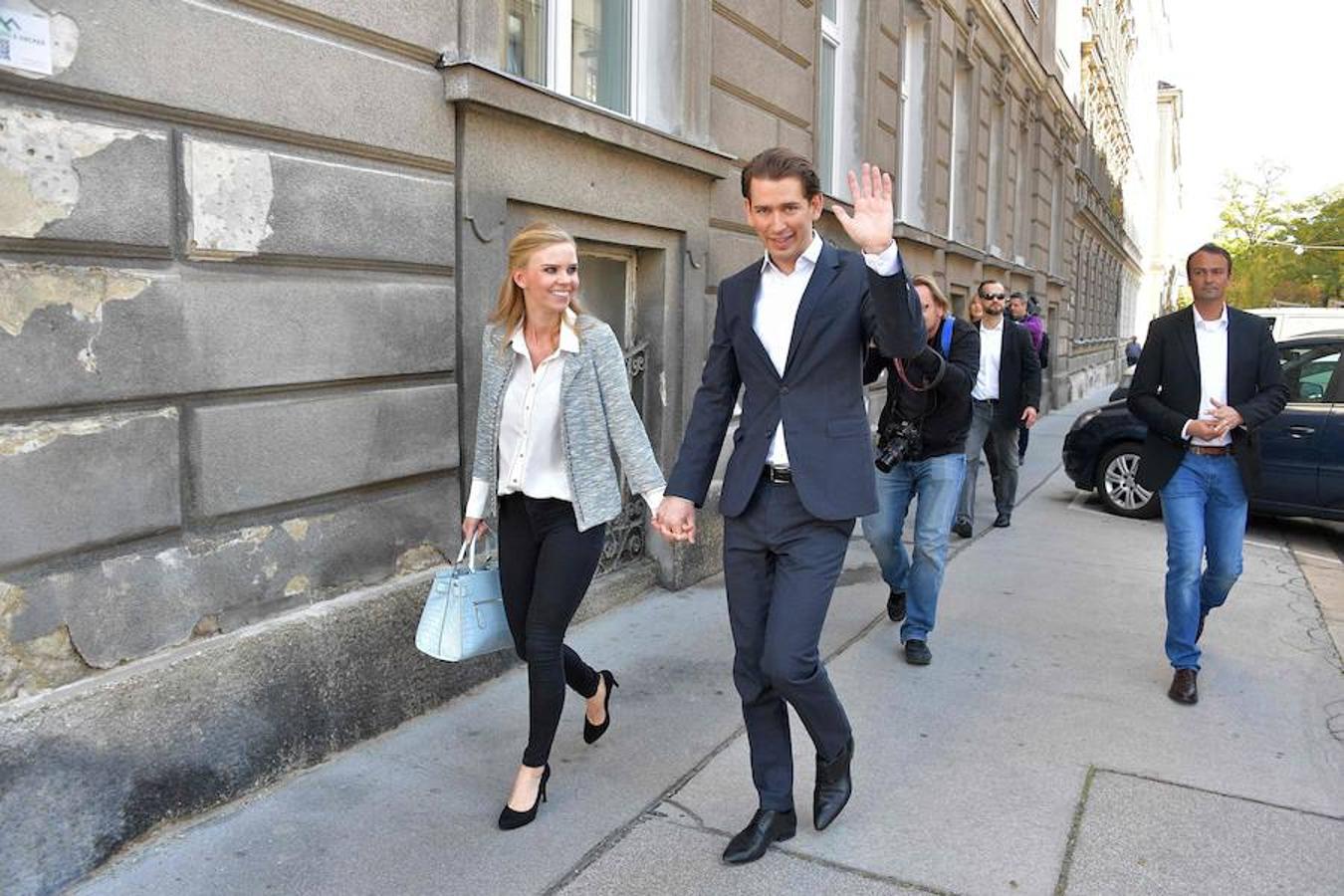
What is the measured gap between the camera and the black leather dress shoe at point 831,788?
339cm

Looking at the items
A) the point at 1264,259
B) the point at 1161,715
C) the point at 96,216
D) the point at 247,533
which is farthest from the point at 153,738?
the point at 1264,259

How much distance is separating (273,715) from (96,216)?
5.56 feet

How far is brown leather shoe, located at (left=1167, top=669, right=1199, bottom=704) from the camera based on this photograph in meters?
4.73

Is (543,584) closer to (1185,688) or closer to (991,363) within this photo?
(1185,688)

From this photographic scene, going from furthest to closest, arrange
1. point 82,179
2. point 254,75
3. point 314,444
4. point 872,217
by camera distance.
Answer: point 314,444, point 254,75, point 82,179, point 872,217

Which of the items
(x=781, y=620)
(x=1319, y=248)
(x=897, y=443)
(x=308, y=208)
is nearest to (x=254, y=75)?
(x=308, y=208)

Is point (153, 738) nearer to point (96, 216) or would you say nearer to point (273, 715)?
point (273, 715)

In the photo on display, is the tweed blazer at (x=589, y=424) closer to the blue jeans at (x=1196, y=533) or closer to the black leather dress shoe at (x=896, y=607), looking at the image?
the blue jeans at (x=1196, y=533)

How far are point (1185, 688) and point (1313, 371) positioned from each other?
4799 millimetres

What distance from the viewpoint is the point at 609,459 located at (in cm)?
356

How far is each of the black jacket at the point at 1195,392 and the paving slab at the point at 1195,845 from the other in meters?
1.48

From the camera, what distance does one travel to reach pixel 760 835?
327cm

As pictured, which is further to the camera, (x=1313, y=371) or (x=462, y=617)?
(x=1313, y=371)

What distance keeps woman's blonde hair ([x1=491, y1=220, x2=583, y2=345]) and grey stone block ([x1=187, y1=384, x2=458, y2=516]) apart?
82cm
